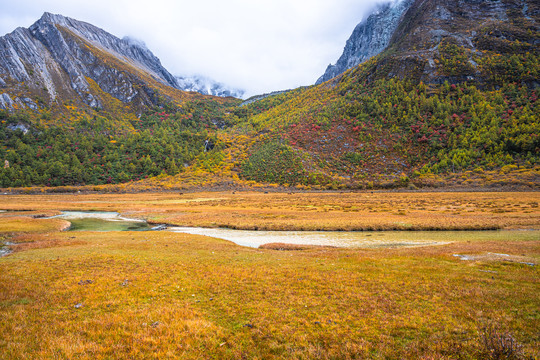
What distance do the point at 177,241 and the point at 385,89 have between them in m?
193

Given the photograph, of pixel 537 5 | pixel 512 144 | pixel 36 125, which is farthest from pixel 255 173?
pixel 537 5

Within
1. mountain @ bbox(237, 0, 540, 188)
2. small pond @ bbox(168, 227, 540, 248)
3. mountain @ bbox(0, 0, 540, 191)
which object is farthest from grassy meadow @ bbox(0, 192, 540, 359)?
mountain @ bbox(237, 0, 540, 188)

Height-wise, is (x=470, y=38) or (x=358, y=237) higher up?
(x=470, y=38)

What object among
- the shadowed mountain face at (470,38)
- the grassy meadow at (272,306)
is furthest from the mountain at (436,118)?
the grassy meadow at (272,306)

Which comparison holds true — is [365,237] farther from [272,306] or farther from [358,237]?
[272,306]

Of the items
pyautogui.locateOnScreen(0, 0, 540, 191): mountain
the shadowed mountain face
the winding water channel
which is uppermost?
the shadowed mountain face

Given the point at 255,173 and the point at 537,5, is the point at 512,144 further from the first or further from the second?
the point at 537,5

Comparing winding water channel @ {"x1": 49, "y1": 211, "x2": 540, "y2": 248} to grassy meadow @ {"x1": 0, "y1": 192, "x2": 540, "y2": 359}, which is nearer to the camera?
grassy meadow @ {"x1": 0, "y1": 192, "x2": 540, "y2": 359}

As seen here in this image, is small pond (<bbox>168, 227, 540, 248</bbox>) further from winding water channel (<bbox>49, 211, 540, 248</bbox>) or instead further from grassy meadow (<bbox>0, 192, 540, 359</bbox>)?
grassy meadow (<bbox>0, 192, 540, 359</bbox>)

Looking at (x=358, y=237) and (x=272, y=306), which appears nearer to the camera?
(x=272, y=306)

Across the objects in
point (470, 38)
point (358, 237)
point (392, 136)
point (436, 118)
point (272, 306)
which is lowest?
point (358, 237)

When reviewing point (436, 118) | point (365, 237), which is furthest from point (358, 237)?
point (436, 118)

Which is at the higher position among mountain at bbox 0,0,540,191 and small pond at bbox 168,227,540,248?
mountain at bbox 0,0,540,191

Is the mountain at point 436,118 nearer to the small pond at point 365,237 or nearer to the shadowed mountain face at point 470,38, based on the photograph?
the shadowed mountain face at point 470,38
